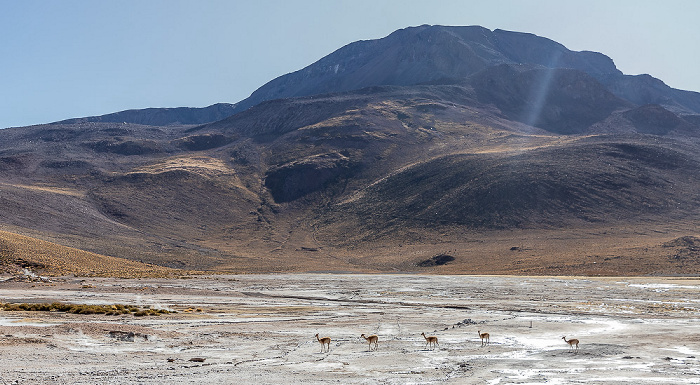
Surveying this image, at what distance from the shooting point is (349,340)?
931 inches

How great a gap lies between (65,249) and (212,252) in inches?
1340

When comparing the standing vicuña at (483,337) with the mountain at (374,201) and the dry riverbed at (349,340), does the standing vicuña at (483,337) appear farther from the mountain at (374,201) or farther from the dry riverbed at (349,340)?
the mountain at (374,201)

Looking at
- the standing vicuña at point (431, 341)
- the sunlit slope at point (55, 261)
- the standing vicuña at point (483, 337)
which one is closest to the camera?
the standing vicuña at point (431, 341)

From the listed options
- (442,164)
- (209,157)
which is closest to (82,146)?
(209,157)

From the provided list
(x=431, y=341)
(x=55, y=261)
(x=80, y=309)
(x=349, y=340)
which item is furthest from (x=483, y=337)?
(x=55, y=261)

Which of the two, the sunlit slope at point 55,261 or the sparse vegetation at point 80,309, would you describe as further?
the sunlit slope at point 55,261

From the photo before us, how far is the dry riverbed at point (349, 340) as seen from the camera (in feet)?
55.4

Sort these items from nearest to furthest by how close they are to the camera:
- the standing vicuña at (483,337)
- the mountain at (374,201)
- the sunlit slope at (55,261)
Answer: the standing vicuña at (483,337)
the sunlit slope at (55,261)
the mountain at (374,201)

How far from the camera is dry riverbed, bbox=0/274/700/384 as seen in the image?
16875 millimetres

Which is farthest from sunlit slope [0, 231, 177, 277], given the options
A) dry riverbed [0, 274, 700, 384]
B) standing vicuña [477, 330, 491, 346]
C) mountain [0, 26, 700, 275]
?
standing vicuña [477, 330, 491, 346]

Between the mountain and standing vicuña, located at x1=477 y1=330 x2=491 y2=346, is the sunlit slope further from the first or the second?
standing vicuña, located at x1=477 y1=330 x2=491 y2=346

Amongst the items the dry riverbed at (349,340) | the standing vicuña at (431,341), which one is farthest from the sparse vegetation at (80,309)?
the standing vicuña at (431,341)

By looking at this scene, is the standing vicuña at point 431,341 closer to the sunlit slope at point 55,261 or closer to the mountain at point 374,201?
the sunlit slope at point 55,261

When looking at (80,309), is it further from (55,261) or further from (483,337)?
(55,261)
